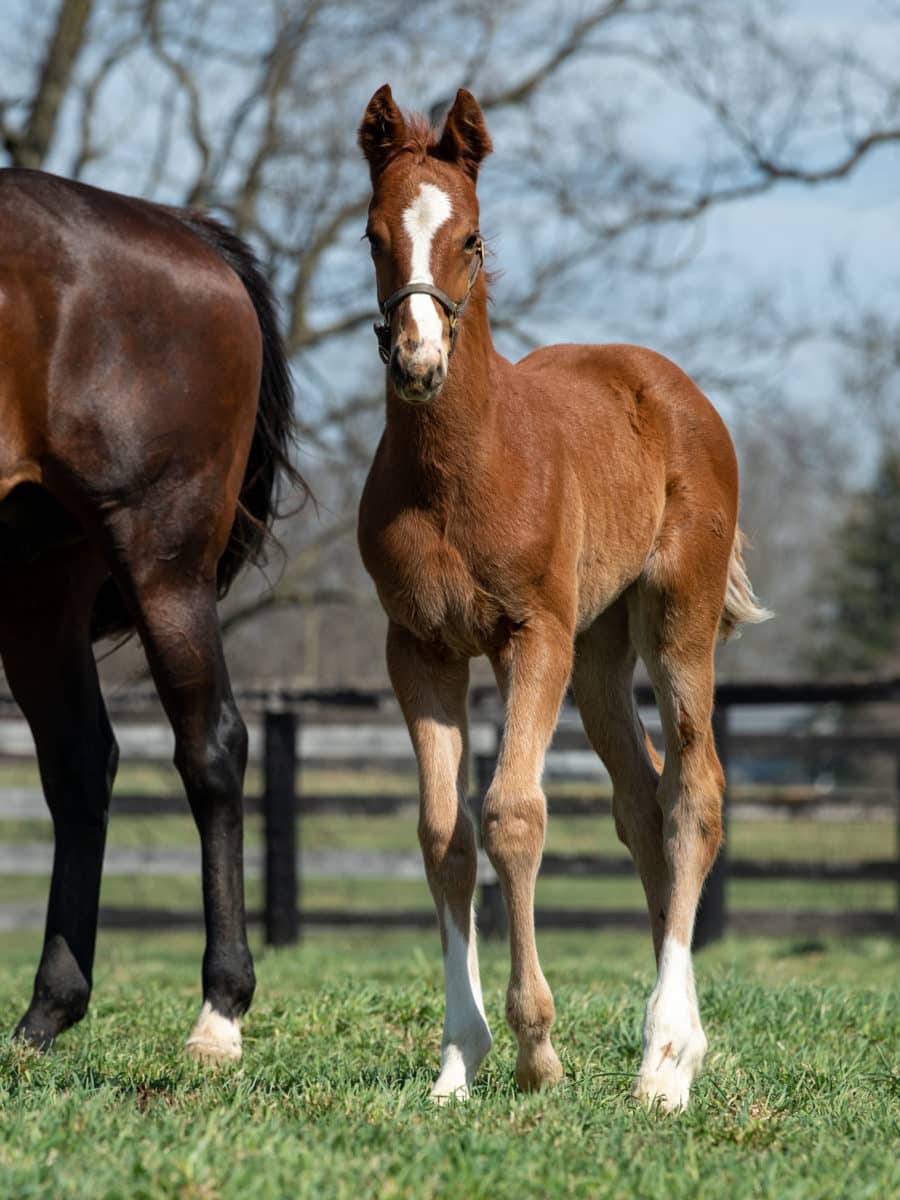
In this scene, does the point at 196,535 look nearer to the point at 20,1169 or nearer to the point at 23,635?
the point at 23,635

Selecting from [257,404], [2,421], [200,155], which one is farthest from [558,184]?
[2,421]

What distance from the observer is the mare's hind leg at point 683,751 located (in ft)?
13.0

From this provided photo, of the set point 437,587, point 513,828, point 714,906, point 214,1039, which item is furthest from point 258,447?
point 714,906

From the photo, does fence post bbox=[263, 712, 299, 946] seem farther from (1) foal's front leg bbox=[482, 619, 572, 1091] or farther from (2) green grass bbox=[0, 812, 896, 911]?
(1) foal's front leg bbox=[482, 619, 572, 1091]

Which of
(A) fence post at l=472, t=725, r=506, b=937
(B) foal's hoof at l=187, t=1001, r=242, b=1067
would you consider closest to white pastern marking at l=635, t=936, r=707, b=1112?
(B) foal's hoof at l=187, t=1001, r=242, b=1067

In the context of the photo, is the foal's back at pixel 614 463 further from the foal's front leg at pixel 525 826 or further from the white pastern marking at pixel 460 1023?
the white pastern marking at pixel 460 1023

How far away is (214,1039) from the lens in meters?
4.19

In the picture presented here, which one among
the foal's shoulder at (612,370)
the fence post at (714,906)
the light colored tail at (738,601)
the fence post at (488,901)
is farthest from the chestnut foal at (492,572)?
the fence post at (488,901)

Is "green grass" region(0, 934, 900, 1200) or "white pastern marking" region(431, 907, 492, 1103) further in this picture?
"white pastern marking" region(431, 907, 492, 1103)

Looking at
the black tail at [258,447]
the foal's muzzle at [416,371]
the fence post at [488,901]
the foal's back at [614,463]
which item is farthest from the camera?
the fence post at [488,901]

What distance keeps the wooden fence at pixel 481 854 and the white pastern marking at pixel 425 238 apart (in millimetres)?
6789

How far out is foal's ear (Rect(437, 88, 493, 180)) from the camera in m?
3.67

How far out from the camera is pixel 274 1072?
12.5 feet

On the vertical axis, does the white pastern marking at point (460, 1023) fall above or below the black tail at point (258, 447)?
below
